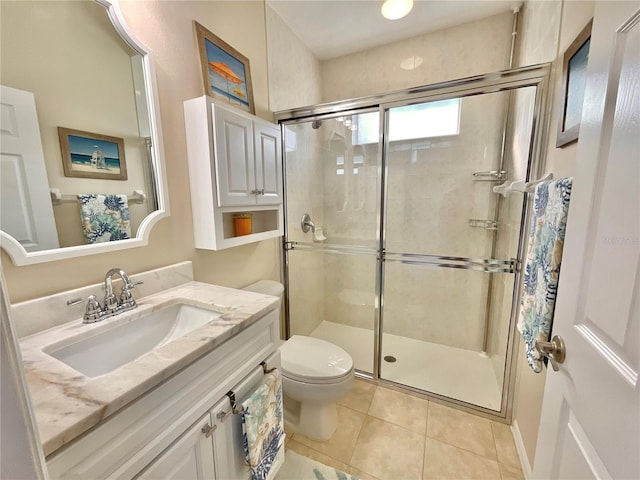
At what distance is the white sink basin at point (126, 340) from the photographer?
2.71ft

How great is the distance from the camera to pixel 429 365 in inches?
81.0

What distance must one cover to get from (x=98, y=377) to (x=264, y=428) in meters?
0.60

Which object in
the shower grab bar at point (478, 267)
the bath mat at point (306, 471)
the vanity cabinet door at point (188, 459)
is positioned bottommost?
the bath mat at point (306, 471)

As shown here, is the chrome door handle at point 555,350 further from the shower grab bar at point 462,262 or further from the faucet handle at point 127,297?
the faucet handle at point 127,297

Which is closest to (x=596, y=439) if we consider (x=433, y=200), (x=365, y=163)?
(x=433, y=200)

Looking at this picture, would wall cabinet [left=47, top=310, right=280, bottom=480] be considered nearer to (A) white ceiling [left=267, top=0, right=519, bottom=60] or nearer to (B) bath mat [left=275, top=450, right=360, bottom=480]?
(B) bath mat [left=275, top=450, right=360, bottom=480]

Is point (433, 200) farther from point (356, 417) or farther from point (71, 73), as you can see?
point (71, 73)

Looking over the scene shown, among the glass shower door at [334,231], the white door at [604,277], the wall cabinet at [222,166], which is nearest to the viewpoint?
the white door at [604,277]

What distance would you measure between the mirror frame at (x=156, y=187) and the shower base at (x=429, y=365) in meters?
1.73

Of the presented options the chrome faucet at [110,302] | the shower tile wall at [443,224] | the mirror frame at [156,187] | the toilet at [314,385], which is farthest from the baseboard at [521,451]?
the mirror frame at [156,187]

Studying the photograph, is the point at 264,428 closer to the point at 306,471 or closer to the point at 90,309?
the point at 306,471

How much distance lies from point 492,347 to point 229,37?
2.72m

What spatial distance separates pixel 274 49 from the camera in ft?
6.02

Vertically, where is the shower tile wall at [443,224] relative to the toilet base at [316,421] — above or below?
above
